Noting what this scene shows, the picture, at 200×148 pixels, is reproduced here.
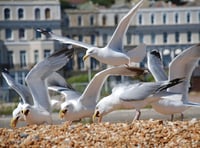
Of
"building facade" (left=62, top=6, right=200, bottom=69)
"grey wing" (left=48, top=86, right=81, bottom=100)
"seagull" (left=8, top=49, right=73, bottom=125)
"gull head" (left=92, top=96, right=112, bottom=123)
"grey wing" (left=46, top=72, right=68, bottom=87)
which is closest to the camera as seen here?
"gull head" (left=92, top=96, right=112, bottom=123)

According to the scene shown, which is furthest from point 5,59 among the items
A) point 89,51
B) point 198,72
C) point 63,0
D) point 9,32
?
point 89,51

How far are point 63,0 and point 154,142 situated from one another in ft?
248

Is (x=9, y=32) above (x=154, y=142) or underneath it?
underneath

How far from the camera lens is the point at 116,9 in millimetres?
74625

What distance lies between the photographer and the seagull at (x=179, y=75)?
41.0 feet

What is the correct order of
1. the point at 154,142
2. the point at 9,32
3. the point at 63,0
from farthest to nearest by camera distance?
1. the point at 63,0
2. the point at 9,32
3. the point at 154,142

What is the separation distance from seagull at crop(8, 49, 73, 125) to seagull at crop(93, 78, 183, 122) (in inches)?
37.9

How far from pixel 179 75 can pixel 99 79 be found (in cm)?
106

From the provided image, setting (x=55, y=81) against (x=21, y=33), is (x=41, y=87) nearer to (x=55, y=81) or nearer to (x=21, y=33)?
(x=55, y=81)

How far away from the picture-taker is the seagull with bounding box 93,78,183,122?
38.9 feet

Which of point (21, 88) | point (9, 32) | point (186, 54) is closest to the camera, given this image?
point (186, 54)

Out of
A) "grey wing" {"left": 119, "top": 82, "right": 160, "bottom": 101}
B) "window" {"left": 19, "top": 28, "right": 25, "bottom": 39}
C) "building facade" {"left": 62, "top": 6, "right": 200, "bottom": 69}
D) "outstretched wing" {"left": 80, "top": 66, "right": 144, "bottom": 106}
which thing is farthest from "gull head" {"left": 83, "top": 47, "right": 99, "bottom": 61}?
"building facade" {"left": 62, "top": 6, "right": 200, "bottom": 69}

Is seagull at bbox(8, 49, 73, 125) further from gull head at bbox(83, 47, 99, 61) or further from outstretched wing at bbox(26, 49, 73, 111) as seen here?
gull head at bbox(83, 47, 99, 61)

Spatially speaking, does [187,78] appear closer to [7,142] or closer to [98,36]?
[7,142]
